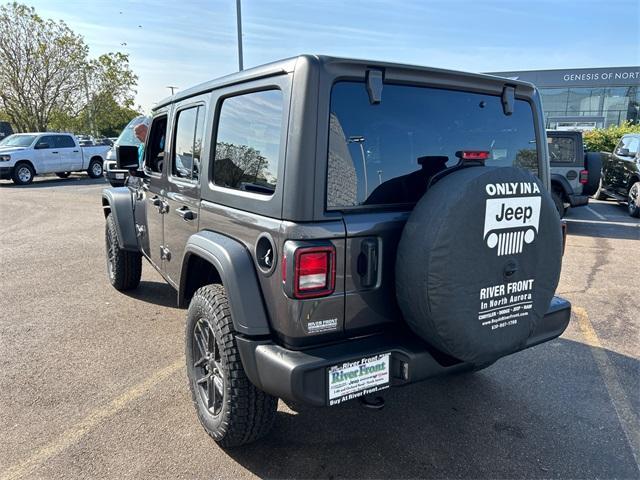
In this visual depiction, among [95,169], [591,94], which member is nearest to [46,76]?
[95,169]

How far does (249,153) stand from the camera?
2.46 meters

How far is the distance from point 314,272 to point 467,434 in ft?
4.91

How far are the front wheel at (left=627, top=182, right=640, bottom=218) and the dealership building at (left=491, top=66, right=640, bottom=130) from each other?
3455cm

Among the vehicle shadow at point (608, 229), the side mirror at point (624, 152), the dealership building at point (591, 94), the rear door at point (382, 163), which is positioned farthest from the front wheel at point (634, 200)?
the dealership building at point (591, 94)

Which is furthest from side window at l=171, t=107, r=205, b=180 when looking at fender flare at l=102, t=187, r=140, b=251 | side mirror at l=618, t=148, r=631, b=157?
side mirror at l=618, t=148, r=631, b=157

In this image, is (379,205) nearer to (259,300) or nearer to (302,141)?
(302,141)

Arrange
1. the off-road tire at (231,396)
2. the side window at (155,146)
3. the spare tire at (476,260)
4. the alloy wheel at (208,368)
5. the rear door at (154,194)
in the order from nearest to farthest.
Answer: the spare tire at (476,260) → the off-road tire at (231,396) → the alloy wheel at (208,368) → the rear door at (154,194) → the side window at (155,146)

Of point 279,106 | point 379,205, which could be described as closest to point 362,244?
point 379,205

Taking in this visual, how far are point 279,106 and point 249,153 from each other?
36 centimetres

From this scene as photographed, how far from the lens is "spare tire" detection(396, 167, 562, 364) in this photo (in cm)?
201

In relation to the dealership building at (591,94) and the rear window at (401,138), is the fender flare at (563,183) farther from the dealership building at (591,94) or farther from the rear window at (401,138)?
the dealership building at (591,94)

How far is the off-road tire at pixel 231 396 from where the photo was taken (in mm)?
2354

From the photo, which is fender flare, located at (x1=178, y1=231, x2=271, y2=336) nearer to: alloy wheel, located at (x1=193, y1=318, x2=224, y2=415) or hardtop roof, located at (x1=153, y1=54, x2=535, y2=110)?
alloy wheel, located at (x1=193, y1=318, x2=224, y2=415)

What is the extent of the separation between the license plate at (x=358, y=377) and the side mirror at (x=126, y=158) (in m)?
3.11
